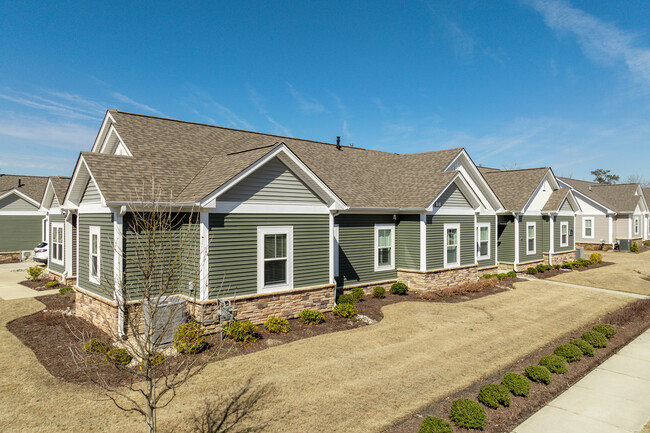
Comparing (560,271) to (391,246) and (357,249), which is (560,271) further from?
(357,249)

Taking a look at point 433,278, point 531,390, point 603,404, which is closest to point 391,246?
point 433,278

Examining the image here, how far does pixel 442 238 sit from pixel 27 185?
31.6 m

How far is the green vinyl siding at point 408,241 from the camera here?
1817cm

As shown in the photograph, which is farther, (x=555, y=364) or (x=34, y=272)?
(x=34, y=272)

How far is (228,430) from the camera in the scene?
659 centimetres

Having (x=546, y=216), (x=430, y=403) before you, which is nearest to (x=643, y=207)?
(x=546, y=216)

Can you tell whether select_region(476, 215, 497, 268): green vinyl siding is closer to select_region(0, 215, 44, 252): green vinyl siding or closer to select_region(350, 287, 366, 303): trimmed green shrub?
select_region(350, 287, 366, 303): trimmed green shrub

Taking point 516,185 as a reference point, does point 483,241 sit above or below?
below

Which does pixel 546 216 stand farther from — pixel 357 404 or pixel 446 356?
pixel 357 404

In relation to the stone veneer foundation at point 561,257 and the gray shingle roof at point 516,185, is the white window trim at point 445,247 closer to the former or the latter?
the gray shingle roof at point 516,185

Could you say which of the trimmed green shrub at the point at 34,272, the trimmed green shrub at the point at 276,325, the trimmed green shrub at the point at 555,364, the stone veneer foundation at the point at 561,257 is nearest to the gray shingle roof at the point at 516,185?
the stone veneer foundation at the point at 561,257

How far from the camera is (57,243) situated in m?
20.0

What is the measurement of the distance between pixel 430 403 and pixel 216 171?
359 inches

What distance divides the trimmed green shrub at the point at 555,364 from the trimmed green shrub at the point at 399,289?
26.5 feet
